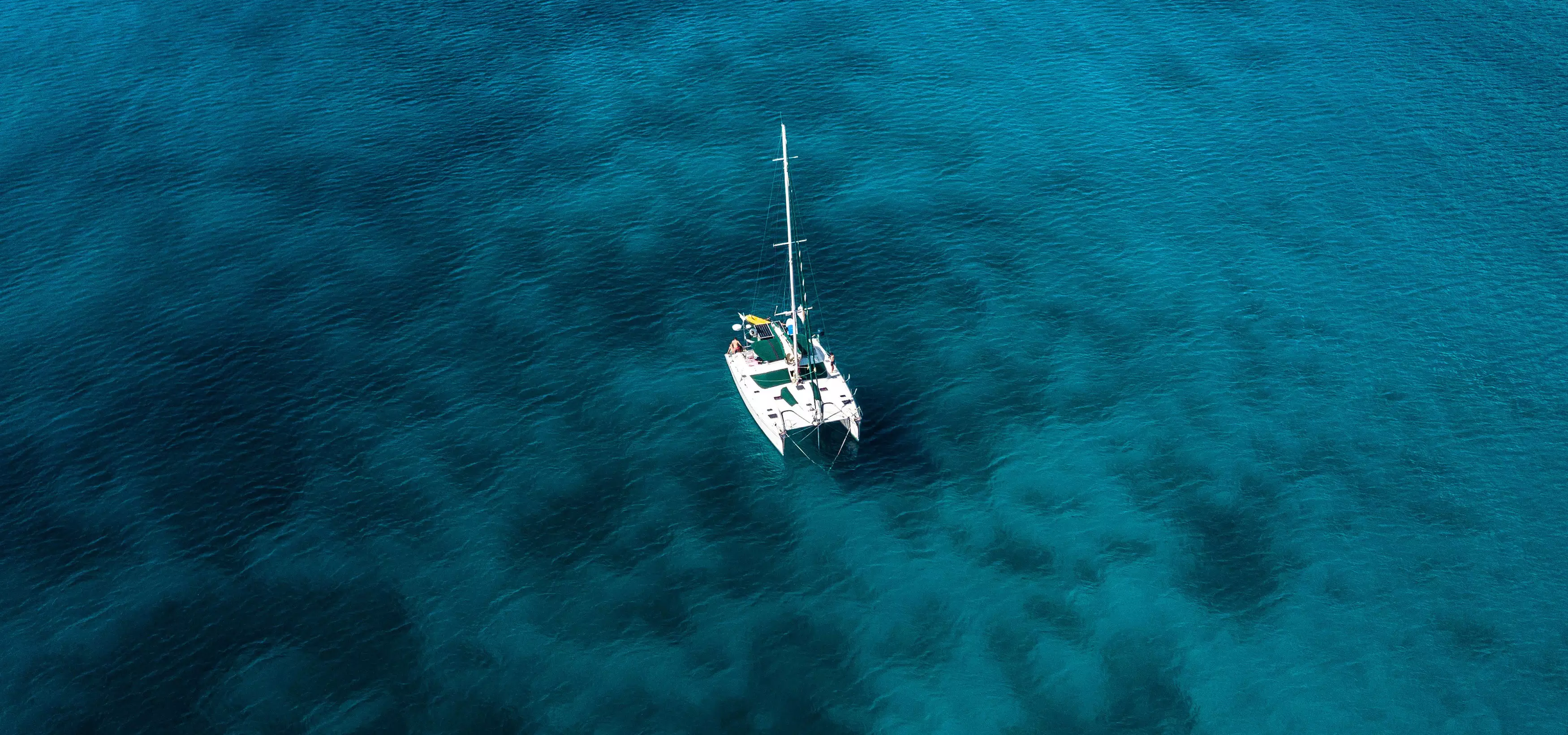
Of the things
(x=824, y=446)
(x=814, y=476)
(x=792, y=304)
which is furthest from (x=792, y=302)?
(x=814, y=476)

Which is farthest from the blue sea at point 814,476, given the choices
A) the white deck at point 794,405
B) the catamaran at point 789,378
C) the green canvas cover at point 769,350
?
the green canvas cover at point 769,350

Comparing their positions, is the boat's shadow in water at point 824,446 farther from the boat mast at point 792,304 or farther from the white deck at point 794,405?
the boat mast at point 792,304

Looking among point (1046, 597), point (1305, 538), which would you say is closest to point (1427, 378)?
point (1305, 538)

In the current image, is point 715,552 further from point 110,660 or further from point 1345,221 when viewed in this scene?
point 1345,221

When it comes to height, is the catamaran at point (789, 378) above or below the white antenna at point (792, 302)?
below

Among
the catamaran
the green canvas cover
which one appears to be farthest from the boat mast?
the green canvas cover

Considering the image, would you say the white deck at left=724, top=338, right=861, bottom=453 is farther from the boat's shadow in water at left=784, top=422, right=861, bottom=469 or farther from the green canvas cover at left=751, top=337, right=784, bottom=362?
the green canvas cover at left=751, top=337, right=784, bottom=362
